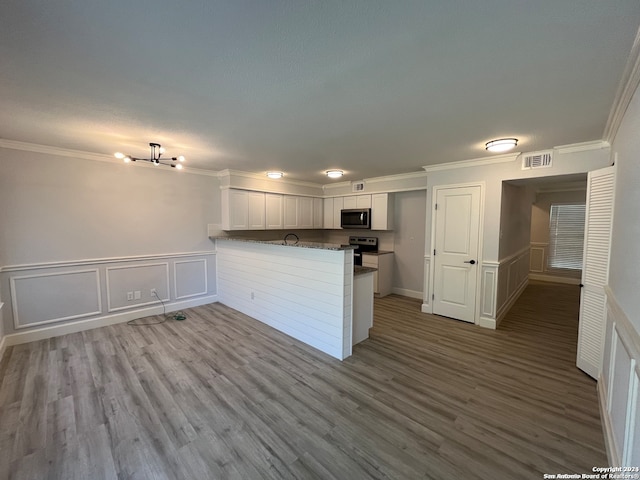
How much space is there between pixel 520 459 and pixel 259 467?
1707mm

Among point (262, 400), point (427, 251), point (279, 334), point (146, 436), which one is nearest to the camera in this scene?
point (146, 436)

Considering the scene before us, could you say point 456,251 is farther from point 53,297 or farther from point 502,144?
point 53,297

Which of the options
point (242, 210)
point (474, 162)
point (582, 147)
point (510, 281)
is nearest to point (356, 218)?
point (242, 210)

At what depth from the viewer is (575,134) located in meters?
2.81

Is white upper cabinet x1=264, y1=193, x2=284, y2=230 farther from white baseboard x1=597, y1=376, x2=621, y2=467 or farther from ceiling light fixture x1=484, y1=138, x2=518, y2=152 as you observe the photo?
white baseboard x1=597, y1=376, x2=621, y2=467

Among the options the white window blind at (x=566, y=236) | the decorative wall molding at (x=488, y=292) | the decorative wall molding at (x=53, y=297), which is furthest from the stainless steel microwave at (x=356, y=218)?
the white window blind at (x=566, y=236)

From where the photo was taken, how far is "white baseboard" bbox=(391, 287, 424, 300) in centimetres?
551

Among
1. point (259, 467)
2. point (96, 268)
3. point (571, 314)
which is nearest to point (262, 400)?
point (259, 467)

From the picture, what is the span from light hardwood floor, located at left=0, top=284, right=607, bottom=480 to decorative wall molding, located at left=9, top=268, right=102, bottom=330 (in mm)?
346

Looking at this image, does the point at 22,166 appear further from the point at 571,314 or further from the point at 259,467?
the point at 571,314

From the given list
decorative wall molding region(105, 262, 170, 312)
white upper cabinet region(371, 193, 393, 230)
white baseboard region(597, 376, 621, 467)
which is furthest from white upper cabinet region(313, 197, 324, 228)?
white baseboard region(597, 376, 621, 467)

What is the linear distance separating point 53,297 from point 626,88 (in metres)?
6.15

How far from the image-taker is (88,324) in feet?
12.6

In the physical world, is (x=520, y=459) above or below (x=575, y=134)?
below
